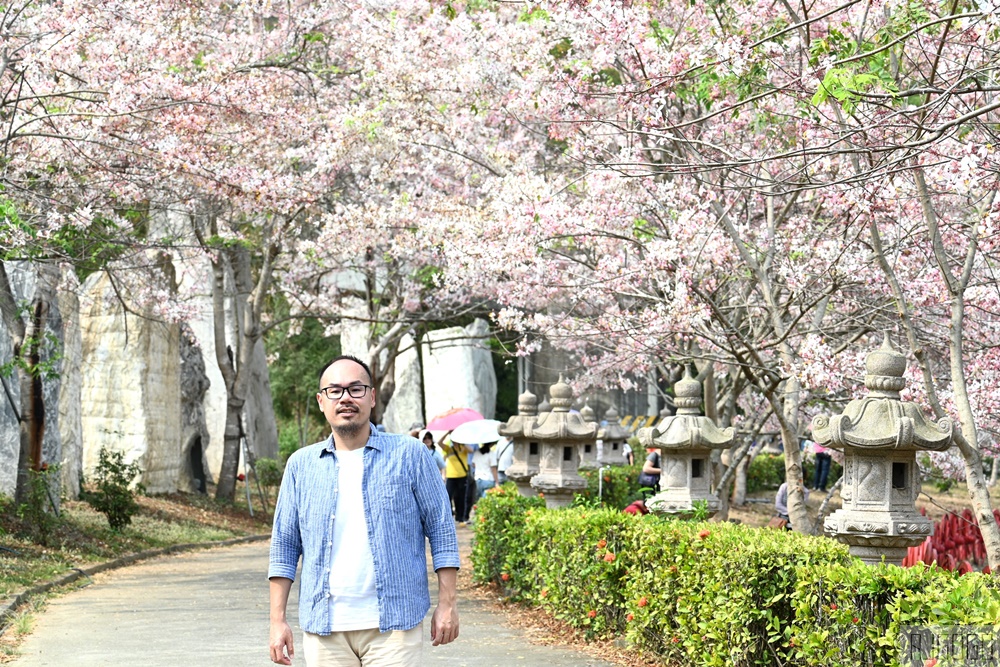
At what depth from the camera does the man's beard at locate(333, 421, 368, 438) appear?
192 inches

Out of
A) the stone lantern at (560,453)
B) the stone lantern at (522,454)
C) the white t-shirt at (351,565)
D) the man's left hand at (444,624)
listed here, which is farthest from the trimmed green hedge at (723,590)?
the stone lantern at (522,454)

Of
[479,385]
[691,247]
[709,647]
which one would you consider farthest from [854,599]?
[479,385]

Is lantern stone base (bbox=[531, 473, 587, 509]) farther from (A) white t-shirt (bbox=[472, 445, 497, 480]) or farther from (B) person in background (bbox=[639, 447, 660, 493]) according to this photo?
(A) white t-shirt (bbox=[472, 445, 497, 480])

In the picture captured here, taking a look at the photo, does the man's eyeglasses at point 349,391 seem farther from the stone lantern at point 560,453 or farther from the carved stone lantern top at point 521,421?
the carved stone lantern top at point 521,421

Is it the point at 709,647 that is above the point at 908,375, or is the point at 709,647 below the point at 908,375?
Answer: below

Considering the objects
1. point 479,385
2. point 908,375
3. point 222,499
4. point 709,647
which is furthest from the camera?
point 479,385

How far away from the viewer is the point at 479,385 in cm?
3794

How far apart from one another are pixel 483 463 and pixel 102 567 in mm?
8697

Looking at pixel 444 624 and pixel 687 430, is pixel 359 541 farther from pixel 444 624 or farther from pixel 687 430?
pixel 687 430

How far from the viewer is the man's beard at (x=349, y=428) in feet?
16.0

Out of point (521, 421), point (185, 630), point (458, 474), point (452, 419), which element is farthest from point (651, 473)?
point (185, 630)

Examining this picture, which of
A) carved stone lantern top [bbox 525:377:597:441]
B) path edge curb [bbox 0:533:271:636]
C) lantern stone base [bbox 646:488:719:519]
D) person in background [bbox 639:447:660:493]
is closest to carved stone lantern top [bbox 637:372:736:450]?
lantern stone base [bbox 646:488:719:519]

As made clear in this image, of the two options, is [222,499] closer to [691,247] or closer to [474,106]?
[474,106]

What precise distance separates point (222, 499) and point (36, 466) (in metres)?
6.53
